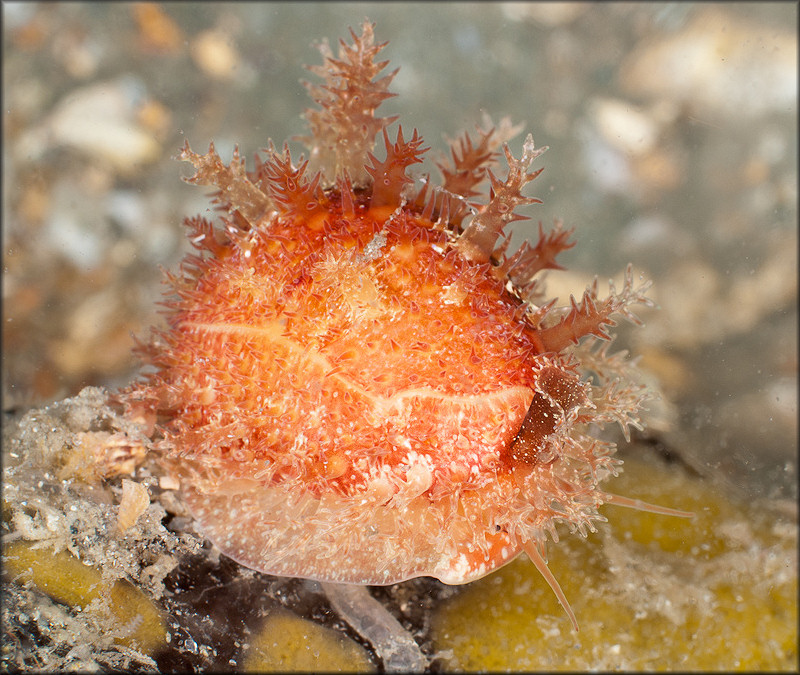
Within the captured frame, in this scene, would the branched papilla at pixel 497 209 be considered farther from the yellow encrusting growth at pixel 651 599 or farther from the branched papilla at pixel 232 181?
the yellow encrusting growth at pixel 651 599

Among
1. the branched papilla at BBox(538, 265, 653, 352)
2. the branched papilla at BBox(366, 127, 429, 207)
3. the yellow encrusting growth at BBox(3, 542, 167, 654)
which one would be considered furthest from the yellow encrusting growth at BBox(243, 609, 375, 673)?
the branched papilla at BBox(366, 127, 429, 207)

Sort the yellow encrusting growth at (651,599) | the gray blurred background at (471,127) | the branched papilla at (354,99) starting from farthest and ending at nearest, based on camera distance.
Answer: the gray blurred background at (471,127), the yellow encrusting growth at (651,599), the branched papilla at (354,99)

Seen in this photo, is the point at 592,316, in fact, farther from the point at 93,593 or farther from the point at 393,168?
the point at 93,593

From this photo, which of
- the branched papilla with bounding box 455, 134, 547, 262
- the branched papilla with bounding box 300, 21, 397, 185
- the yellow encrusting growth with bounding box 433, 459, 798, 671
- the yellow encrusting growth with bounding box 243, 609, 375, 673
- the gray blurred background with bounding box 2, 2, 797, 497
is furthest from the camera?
the gray blurred background with bounding box 2, 2, 797, 497

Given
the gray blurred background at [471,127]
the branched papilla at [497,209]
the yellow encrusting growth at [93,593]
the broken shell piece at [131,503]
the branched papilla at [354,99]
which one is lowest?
the yellow encrusting growth at [93,593]

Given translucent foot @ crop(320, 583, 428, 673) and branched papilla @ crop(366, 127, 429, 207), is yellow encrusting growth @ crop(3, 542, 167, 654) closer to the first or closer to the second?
translucent foot @ crop(320, 583, 428, 673)

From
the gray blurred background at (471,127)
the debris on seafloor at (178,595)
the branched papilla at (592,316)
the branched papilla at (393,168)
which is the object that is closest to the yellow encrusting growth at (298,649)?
the debris on seafloor at (178,595)

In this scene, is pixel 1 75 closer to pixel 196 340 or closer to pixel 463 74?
pixel 463 74

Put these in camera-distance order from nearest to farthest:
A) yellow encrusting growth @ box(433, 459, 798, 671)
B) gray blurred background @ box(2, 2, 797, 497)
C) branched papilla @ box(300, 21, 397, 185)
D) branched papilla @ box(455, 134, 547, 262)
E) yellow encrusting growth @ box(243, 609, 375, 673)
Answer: branched papilla @ box(455, 134, 547, 262) → branched papilla @ box(300, 21, 397, 185) → yellow encrusting growth @ box(243, 609, 375, 673) → yellow encrusting growth @ box(433, 459, 798, 671) → gray blurred background @ box(2, 2, 797, 497)

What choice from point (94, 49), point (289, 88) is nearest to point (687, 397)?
point (289, 88)
